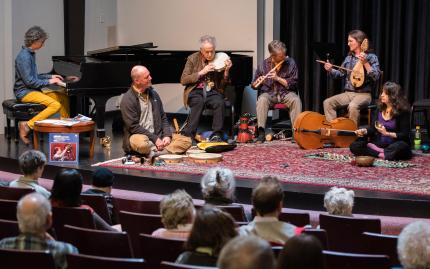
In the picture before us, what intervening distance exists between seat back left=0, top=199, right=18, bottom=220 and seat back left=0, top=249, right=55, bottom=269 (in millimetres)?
1220

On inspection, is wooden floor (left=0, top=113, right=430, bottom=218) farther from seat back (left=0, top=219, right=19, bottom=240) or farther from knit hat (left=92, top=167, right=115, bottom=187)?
seat back (left=0, top=219, right=19, bottom=240)

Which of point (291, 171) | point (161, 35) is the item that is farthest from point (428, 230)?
point (161, 35)

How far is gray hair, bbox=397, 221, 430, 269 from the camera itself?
2.89m

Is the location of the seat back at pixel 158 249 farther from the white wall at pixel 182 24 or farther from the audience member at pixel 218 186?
the white wall at pixel 182 24

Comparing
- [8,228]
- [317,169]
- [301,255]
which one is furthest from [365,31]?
[301,255]

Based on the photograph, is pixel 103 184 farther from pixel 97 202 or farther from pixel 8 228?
pixel 8 228

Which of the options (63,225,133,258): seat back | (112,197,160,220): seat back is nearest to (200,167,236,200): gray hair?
(112,197,160,220): seat back

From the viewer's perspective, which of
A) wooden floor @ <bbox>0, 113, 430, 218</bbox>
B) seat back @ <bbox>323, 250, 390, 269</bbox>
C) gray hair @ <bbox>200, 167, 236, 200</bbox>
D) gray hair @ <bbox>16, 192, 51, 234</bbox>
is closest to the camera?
seat back @ <bbox>323, 250, 390, 269</bbox>

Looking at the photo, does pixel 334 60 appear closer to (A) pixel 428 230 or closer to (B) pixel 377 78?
(B) pixel 377 78

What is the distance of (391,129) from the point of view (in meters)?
7.27

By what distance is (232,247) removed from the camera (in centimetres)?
246

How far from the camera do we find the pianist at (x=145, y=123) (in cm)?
723

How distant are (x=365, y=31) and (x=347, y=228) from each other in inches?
235

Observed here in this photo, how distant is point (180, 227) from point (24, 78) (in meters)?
4.93
